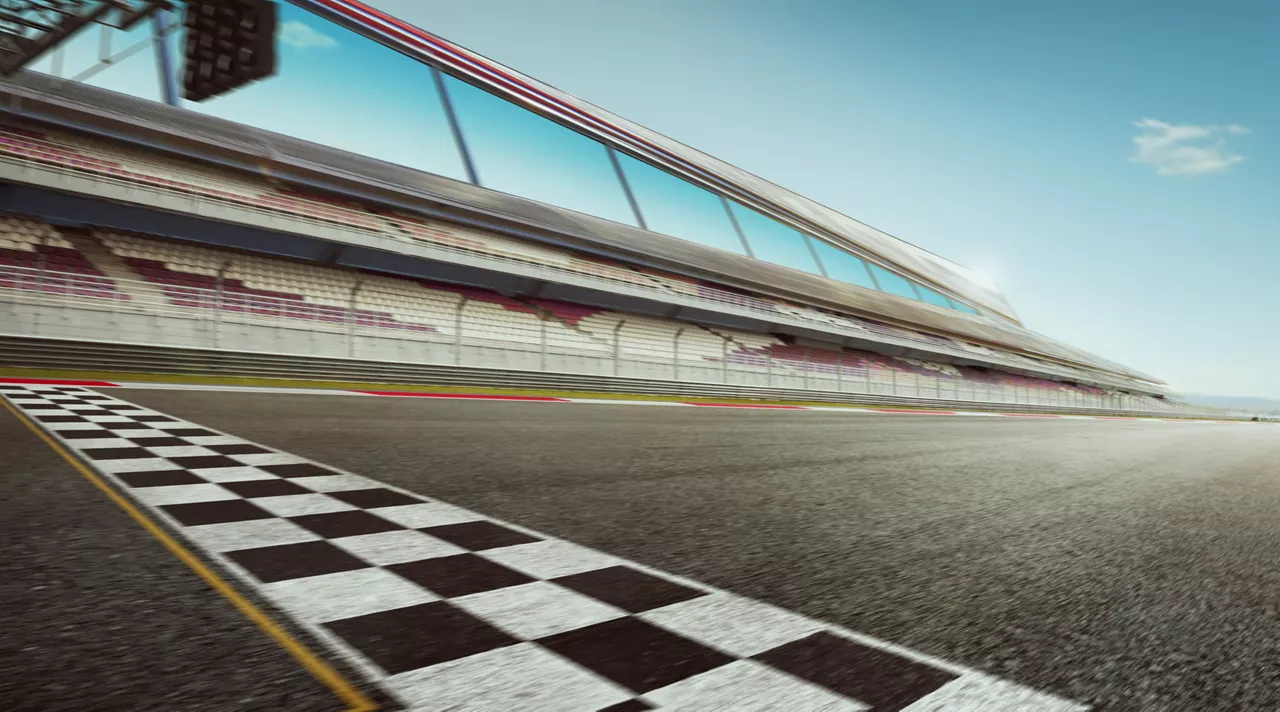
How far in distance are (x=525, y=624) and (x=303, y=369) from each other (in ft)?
54.7

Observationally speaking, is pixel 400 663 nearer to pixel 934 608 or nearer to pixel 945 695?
pixel 945 695

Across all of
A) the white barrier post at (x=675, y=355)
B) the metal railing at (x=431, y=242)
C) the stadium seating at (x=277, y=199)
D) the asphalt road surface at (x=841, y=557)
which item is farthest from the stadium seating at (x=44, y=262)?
the white barrier post at (x=675, y=355)

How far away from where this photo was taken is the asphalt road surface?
1.26 m

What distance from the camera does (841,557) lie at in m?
2.14

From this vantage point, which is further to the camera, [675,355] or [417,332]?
[675,355]

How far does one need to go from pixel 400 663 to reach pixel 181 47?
8.97 meters

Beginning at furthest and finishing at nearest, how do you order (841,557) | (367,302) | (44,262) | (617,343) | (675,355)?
(675,355), (617,343), (367,302), (44,262), (841,557)

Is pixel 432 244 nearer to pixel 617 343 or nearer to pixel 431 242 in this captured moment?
pixel 431 242

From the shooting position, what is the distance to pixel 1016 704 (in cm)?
114

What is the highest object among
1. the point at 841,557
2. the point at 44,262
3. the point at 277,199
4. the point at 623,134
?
the point at 623,134

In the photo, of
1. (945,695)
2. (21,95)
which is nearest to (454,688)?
(945,695)

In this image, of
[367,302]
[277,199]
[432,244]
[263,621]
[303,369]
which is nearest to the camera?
[263,621]

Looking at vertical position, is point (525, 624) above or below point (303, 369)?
below

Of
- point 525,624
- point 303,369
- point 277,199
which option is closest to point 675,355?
point 303,369
